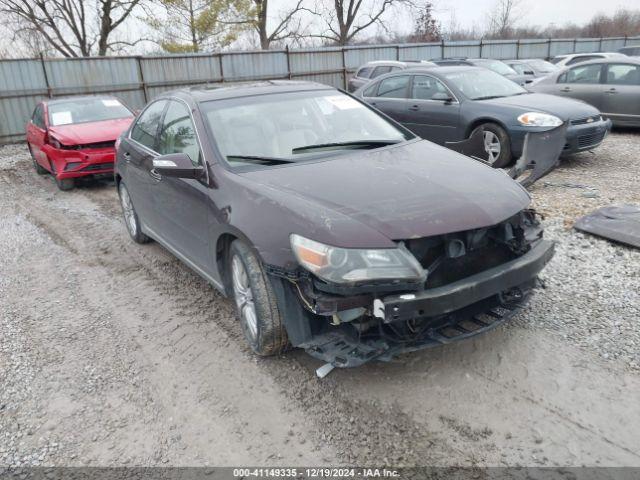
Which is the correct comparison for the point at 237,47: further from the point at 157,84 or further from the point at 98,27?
the point at 157,84

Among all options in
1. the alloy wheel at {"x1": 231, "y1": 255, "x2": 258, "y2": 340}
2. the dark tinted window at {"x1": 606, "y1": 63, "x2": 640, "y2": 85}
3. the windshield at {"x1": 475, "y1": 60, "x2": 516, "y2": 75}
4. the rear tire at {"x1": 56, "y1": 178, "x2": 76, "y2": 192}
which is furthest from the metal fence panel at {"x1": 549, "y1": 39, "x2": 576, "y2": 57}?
the alloy wheel at {"x1": 231, "y1": 255, "x2": 258, "y2": 340}

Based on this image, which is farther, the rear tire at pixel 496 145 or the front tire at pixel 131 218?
the rear tire at pixel 496 145

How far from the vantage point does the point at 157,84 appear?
16719 mm

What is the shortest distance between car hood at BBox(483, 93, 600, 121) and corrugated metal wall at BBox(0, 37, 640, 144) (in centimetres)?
1210

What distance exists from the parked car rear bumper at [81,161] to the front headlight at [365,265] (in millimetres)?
7011

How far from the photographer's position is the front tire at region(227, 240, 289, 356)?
10.1 feet

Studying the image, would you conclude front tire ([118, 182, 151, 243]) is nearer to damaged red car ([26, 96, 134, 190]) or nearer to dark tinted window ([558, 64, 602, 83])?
damaged red car ([26, 96, 134, 190])

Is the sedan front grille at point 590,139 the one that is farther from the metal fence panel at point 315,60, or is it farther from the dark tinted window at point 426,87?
the metal fence panel at point 315,60

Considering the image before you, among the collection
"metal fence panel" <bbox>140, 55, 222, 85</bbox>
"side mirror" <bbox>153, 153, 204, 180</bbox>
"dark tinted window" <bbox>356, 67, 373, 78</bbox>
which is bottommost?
"side mirror" <bbox>153, 153, 204, 180</bbox>

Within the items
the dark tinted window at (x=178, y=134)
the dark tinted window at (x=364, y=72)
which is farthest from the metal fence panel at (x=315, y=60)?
the dark tinted window at (x=178, y=134)

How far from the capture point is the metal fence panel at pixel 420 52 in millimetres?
22078

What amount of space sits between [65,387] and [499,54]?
26443 millimetres

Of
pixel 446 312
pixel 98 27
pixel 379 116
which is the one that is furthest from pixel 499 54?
pixel 446 312

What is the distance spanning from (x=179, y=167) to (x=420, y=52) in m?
21.4
